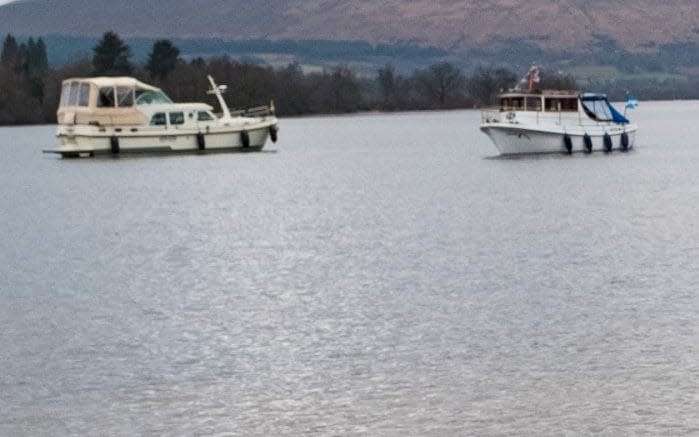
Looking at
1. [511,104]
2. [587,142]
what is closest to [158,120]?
[511,104]

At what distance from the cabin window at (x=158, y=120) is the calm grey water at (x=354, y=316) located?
2846 centimetres

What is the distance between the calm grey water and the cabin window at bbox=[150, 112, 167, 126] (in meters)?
28.5

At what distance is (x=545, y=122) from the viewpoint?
73.3 meters

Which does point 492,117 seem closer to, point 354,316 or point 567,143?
point 567,143

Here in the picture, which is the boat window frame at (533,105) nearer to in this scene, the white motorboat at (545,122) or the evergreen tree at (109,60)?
the white motorboat at (545,122)

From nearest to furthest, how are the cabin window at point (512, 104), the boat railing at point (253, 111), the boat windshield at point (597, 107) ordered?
the cabin window at point (512, 104)
the boat windshield at point (597, 107)
the boat railing at point (253, 111)

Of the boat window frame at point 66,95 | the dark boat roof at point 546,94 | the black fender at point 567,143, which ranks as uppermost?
the boat window frame at point 66,95

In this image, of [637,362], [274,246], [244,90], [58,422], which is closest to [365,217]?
[274,246]

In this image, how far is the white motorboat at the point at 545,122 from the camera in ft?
238

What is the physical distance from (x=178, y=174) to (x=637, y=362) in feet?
163

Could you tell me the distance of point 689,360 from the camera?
63.1ft

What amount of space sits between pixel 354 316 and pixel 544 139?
5003cm

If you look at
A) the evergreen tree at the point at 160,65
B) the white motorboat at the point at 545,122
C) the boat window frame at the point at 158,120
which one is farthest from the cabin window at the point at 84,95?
the evergreen tree at the point at 160,65

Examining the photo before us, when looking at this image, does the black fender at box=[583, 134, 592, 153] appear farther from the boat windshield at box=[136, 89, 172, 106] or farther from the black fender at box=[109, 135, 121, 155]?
the black fender at box=[109, 135, 121, 155]
